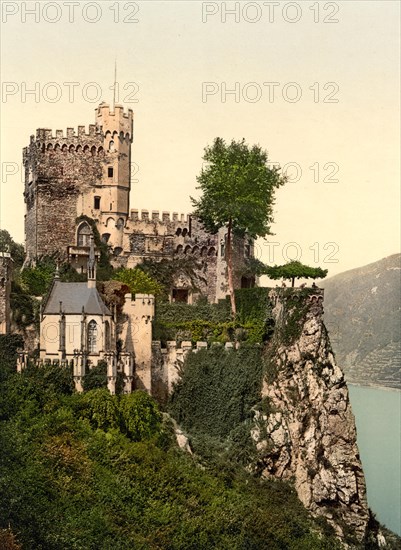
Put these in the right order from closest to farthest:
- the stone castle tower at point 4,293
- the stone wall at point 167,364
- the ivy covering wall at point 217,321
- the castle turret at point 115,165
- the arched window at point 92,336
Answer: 1. the arched window at point 92,336
2. the stone castle tower at point 4,293
3. the stone wall at point 167,364
4. the ivy covering wall at point 217,321
5. the castle turret at point 115,165

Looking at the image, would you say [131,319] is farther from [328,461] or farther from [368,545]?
[368,545]

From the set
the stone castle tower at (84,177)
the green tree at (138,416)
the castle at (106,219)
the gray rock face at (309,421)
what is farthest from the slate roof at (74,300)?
the stone castle tower at (84,177)

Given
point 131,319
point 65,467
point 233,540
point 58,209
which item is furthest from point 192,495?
point 58,209

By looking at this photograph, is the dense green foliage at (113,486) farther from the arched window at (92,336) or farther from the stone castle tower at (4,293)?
the arched window at (92,336)

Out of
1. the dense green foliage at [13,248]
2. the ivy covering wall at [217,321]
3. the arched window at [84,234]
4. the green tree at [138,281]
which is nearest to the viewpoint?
the ivy covering wall at [217,321]

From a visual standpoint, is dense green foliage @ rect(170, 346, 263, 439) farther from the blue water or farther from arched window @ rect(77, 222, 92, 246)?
the blue water


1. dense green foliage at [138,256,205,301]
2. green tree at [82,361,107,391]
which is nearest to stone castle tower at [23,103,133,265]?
dense green foliage at [138,256,205,301]

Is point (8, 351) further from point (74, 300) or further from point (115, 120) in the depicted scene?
point (115, 120)
